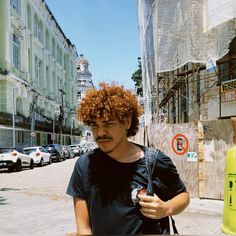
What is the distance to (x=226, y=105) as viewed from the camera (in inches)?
552

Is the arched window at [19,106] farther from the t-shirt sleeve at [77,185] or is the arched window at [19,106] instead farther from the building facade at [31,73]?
Answer: the t-shirt sleeve at [77,185]

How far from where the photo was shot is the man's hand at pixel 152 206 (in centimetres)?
208

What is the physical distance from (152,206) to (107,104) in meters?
0.63

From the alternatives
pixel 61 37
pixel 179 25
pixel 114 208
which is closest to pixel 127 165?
pixel 114 208

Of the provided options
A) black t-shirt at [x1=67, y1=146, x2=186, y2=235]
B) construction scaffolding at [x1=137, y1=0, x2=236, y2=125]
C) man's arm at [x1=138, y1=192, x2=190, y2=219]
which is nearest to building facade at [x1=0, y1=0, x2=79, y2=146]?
construction scaffolding at [x1=137, y1=0, x2=236, y2=125]

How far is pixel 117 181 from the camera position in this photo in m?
2.21

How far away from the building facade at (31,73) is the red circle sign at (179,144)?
31997 mm

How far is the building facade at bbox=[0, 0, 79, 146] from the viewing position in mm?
43375

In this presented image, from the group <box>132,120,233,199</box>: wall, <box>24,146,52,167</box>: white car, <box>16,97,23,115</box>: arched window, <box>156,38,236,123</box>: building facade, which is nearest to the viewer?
<box>132,120,233,199</box>: wall

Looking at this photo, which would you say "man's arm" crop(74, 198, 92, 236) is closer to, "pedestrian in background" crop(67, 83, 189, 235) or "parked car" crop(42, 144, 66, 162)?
"pedestrian in background" crop(67, 83, 189, 235)

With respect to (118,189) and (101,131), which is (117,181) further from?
(101,131)

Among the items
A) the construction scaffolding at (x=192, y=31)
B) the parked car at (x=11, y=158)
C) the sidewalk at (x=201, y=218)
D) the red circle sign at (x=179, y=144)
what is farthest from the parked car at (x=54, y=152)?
the sidewalk at (x=201, y=218)

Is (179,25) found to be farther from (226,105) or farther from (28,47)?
(28,47)

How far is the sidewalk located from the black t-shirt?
14.2ft
